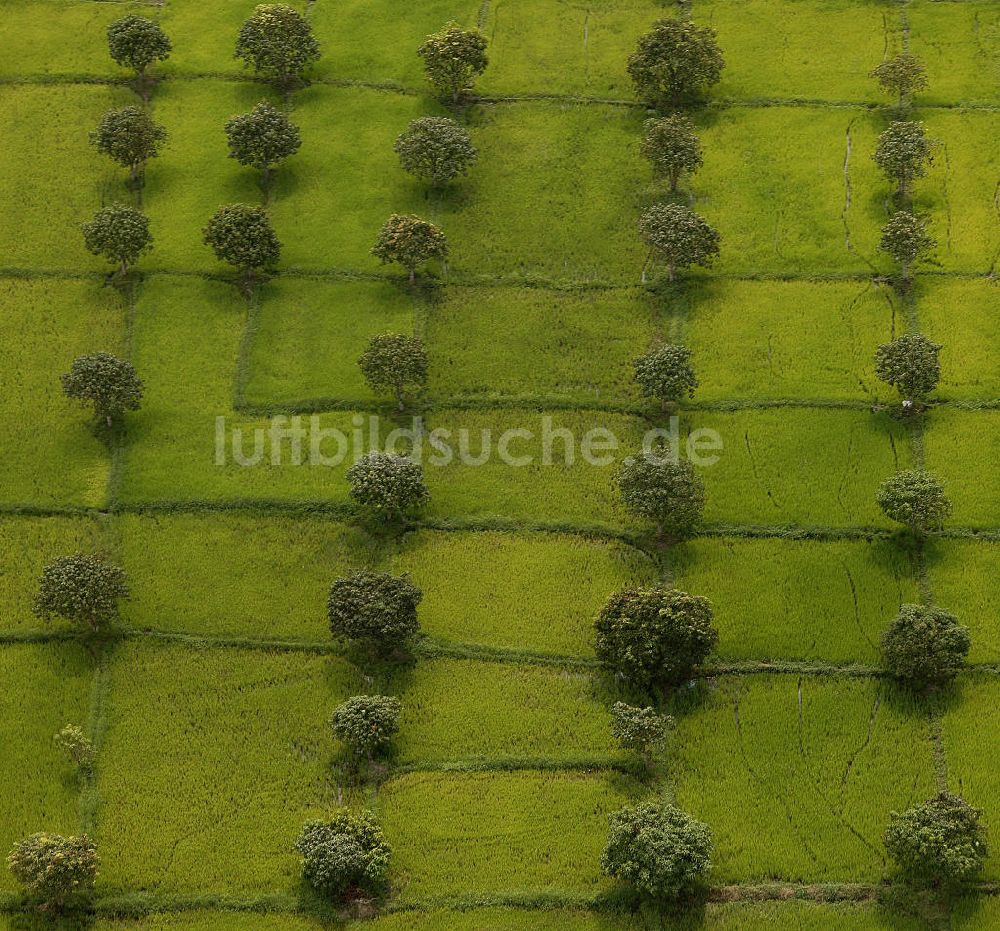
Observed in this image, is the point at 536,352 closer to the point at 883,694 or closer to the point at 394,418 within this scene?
the point at 394,418

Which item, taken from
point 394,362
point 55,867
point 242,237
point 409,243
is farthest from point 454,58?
point 55,867

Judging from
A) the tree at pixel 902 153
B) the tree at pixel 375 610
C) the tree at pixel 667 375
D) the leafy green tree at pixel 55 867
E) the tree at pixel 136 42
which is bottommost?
the leafy green tree at pixel 55 867

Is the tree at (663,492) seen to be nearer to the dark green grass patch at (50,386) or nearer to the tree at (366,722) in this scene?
the tree at (366,722)

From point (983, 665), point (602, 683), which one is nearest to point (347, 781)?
point (602, 683)

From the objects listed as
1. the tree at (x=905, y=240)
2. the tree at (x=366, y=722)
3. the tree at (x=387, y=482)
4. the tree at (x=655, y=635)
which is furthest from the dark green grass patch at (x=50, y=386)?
the tree at (x=905, y=240)

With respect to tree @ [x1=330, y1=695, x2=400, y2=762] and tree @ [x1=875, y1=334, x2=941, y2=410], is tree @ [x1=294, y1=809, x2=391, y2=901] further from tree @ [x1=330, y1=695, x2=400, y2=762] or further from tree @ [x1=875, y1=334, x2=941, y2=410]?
tree @ [x1=875, y1=334, x2=941, y2=410]

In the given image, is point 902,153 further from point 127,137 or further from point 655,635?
point 127,137
